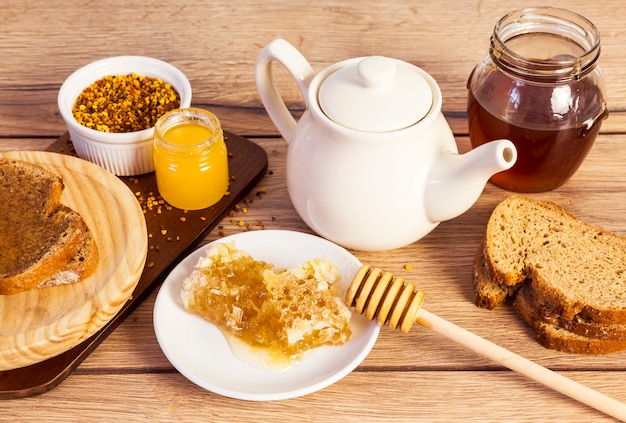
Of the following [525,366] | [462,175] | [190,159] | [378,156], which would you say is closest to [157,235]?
[190,159]

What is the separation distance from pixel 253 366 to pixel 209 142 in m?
0.53

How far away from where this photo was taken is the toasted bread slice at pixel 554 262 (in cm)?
151

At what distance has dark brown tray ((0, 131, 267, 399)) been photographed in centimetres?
145

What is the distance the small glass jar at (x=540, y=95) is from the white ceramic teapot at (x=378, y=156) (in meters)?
0.20

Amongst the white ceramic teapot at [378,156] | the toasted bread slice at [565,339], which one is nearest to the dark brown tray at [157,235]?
the white ceramic teapot at [378,156]

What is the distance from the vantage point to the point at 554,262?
160 cm

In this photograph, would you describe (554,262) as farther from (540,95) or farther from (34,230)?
(34,230)

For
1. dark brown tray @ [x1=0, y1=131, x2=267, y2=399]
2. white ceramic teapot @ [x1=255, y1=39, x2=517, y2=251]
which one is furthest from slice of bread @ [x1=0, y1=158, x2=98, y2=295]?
white ceramic teapot @ [x1=255, y1=39, x2=517, y2=251]

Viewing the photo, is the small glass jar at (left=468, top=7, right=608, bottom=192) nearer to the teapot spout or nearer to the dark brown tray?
the teapot spout

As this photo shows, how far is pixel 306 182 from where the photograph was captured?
1.61 m

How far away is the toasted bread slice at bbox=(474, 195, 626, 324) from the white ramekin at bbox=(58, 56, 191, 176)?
80cm

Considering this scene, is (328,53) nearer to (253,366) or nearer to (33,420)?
(253,366)

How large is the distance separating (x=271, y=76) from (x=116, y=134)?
0.39m

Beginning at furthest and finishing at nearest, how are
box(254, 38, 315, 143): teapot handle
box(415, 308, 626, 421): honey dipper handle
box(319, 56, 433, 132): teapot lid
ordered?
box(254, 38, 315, 143): teapot handle < box(319, 56, 433, 132): teapot lid < box(415, 308, 626, 421): honey dipper handle
